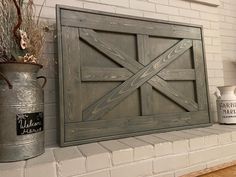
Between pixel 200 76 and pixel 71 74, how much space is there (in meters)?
0.96

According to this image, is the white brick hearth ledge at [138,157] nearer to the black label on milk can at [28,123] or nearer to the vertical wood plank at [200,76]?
the black label on milk can at [28,123]

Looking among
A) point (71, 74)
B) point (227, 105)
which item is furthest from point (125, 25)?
point (227, 105)

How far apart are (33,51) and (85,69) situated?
30cm

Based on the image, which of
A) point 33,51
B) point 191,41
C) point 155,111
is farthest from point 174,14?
point 33,51

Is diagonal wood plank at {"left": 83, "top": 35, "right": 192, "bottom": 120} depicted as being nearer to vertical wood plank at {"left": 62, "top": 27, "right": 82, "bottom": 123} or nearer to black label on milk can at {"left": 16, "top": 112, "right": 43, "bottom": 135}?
vertical wood plank at {"left": 62, "top": 27, "right": 82, "bottom": 123}

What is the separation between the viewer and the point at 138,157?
3.11 ft

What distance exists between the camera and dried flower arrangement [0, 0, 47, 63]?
0.87 metres

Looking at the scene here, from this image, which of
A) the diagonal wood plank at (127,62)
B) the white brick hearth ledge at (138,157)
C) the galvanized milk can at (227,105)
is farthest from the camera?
the galvanized milk can at (227,105)

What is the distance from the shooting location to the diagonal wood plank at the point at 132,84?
112 centimetres

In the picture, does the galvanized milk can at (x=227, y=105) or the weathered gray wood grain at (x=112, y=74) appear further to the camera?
the galvanized milk can at (x=227, y=105)

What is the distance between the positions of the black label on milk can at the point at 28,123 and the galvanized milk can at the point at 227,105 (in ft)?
4.21

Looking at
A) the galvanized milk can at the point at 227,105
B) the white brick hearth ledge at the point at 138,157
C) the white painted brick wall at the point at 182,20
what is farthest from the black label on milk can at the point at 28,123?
the galvanized milk can at the point at 227,105

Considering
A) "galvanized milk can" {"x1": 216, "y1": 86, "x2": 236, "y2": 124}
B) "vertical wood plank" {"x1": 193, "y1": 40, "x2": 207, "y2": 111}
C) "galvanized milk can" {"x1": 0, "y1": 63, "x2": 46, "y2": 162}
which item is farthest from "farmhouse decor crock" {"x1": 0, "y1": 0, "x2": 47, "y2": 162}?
"galvanized milk can" {"x1": 216, "y1": 86, "x2": 236, "y2": 124}

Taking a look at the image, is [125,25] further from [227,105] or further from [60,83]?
[227,105]
